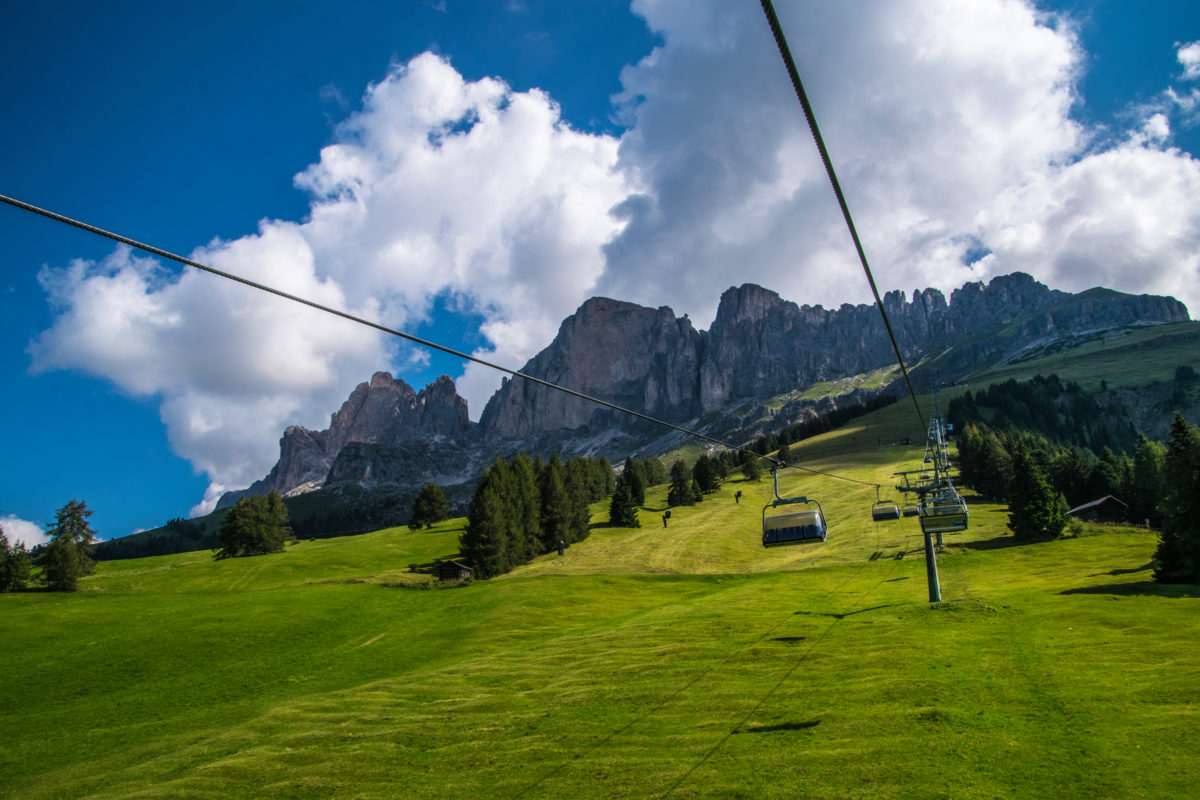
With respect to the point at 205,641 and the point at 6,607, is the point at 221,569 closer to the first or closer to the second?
the point at 6,607

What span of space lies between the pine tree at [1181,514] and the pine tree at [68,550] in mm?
92201

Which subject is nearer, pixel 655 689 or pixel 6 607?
pixel 655 689

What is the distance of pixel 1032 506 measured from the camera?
62250 mm

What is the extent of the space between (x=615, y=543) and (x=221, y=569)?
52108 millimetres

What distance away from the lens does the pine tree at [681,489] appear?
114m

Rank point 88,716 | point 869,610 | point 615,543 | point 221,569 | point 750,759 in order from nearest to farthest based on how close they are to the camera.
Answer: point 750,759
point 88,716
point 869,610
point 221,569
point 615,543

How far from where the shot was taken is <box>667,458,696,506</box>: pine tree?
114 metres

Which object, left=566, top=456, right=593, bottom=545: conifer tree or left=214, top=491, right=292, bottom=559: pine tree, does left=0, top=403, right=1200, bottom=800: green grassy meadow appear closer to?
left=566, top=456, right=593, bottom=545: conifer tree

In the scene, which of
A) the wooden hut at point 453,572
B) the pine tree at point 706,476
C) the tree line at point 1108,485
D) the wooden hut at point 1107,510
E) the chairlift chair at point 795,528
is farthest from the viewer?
the pine tree at point 706,476

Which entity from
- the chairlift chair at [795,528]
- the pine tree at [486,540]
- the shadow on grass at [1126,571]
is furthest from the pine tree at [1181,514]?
the pine tree at [486,540]

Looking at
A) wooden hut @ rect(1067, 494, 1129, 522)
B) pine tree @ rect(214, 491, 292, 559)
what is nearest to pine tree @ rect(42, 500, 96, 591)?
pine tree @ rect(214, 491, 292, 559)

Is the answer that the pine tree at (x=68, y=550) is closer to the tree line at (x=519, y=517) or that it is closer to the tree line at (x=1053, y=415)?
the tree line at (x=519, y=517)

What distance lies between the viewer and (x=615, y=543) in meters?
85.8

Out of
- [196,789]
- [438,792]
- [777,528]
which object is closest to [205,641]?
[196,789]
